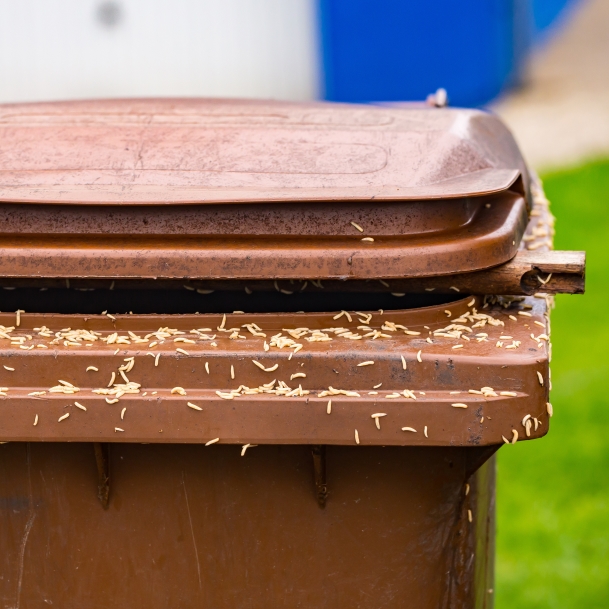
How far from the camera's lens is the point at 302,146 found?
8.03 ft

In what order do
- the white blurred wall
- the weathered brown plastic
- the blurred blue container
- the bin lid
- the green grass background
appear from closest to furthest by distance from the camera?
the weathered brown plastic, the bin lid, the green grass background, the white blurred wall, the blurred blue container

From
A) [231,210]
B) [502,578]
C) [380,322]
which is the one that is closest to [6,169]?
[231,210]

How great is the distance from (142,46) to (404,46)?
9.14 feet

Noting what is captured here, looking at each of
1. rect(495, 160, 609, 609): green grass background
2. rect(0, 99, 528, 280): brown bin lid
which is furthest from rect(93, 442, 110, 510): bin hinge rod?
rect(495, 160, 609, 609): green grass background

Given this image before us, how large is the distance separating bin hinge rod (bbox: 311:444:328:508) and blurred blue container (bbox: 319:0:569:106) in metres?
8.45

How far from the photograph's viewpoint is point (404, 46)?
10570 millimetres

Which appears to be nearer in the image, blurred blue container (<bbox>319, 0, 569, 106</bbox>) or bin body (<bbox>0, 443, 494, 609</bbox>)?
bin body (<bbox>0, 443, 494, 609</bbox>)

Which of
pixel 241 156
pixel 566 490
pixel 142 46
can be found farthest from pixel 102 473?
pixel 142 46

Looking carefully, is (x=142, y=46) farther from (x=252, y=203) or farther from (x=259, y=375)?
(x=259, y=375)

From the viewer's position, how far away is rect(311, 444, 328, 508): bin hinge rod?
211 cm

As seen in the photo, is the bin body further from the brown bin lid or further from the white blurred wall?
the white blurred wall

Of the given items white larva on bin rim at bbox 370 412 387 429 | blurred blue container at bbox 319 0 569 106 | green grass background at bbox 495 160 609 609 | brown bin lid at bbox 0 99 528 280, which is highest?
brown bin lid at bbox 0 99 528 280

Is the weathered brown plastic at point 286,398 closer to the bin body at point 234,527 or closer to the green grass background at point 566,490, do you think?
the bin body at point 234,527

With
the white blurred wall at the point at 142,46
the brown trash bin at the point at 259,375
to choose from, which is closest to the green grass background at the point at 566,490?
the brown trash bin at the point at 259,375
